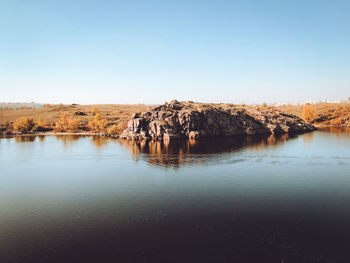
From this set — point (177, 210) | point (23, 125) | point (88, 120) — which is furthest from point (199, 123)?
point (23, 125)

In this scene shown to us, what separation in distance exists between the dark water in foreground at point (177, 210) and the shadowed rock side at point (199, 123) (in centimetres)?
3882

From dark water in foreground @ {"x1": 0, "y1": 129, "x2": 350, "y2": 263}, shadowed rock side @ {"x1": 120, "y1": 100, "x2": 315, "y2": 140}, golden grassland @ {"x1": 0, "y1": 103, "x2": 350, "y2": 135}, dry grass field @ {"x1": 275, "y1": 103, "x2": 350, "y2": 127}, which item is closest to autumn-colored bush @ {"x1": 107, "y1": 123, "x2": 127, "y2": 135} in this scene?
golden grassland @ {"x1": 0, "y1": 103, "x2": 350, "y2": 135}

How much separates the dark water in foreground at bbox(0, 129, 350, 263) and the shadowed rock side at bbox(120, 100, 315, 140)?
38.8 meters

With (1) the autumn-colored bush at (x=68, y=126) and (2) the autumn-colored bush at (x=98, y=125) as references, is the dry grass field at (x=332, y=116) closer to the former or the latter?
(2) the autumn-colored bush at (x=98, y=125)

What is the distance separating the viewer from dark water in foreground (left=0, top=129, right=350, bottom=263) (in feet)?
72.2

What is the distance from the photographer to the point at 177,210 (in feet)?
98.7

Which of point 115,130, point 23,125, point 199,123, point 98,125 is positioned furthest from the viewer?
point 98,125

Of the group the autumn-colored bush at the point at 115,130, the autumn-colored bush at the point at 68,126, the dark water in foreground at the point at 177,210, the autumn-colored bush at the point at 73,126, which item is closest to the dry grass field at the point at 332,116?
the dark water in foreground at the point at 177,210

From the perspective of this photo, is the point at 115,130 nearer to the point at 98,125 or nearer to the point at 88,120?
the point at 98,125

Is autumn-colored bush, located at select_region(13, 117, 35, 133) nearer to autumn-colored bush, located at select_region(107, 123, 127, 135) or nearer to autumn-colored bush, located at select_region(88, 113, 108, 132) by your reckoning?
autumn-colored bush, located at select_region(88, 113, 108, 132)

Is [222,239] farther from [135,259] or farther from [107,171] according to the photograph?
[107,171]

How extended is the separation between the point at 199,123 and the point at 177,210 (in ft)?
234

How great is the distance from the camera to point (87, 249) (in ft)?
73.7

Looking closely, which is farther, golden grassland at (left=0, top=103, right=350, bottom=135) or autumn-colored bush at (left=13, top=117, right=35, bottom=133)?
golden grassland at (left=0, top=103, right=350, bottom=135)
